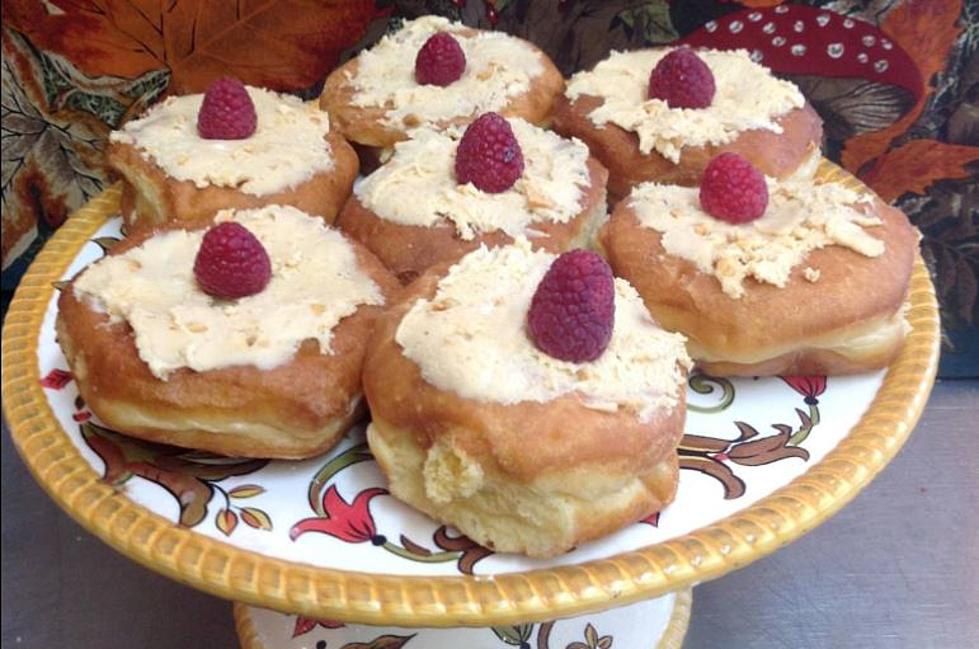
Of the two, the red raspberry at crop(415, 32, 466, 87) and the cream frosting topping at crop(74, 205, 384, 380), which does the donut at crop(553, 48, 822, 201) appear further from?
the cream frosting topping at crop(74, 205, 384, 380)

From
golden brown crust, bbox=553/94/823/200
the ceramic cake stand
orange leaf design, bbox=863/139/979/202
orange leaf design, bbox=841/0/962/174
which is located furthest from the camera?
orange leaf design, bbox=863/139/979/202

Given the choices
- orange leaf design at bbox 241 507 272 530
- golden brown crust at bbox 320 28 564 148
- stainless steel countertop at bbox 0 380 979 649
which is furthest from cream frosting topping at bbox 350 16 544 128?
stainless steel countertop at bbox 0 380 979 649

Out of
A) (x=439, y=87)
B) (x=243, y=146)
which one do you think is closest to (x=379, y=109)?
(x=439, y=87)

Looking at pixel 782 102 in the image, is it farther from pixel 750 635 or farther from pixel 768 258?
pixel 750 635

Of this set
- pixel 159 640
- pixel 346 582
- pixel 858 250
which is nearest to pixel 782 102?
pixel 858 250

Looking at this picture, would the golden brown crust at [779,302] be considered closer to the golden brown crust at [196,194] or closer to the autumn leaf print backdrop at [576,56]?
the golden brown crust at [196,194]

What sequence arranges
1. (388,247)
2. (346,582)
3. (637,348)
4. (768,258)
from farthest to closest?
(388,247)
(768,258)
(637,348)
(346,582)

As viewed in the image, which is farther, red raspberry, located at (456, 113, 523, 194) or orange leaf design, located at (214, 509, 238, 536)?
red raspberry, located at (456, 113, 523, 194)
